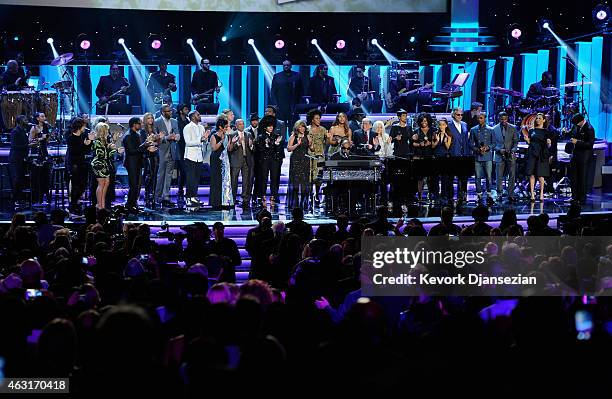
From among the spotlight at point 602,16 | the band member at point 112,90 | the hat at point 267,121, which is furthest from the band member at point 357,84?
the hat at point 267,121

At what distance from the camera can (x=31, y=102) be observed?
18.1m

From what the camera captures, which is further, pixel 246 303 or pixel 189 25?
pixel 189 25

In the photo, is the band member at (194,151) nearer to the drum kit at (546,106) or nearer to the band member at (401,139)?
the band member at (401,139)

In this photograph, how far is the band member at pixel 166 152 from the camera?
1559cm

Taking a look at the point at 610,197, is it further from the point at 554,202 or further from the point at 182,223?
the point at 182,223

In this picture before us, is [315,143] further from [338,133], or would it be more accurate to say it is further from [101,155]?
[101,155]

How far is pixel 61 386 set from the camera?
14.1ft

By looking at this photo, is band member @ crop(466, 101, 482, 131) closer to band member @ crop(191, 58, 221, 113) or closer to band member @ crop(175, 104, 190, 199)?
band member @ crop(191, 58, 221, 113)

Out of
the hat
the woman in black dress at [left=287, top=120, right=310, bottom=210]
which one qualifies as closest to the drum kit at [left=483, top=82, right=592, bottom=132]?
the woman in black dress at [left=287, top=120, right=310, bottom=210]

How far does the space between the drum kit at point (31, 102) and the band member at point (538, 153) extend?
880cm

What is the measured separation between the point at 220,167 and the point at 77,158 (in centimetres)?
231

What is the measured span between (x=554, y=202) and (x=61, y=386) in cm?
1360

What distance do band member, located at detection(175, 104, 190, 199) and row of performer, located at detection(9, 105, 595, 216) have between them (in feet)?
0.06

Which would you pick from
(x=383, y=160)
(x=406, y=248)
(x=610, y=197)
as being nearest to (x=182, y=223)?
(x=383, y=160)
